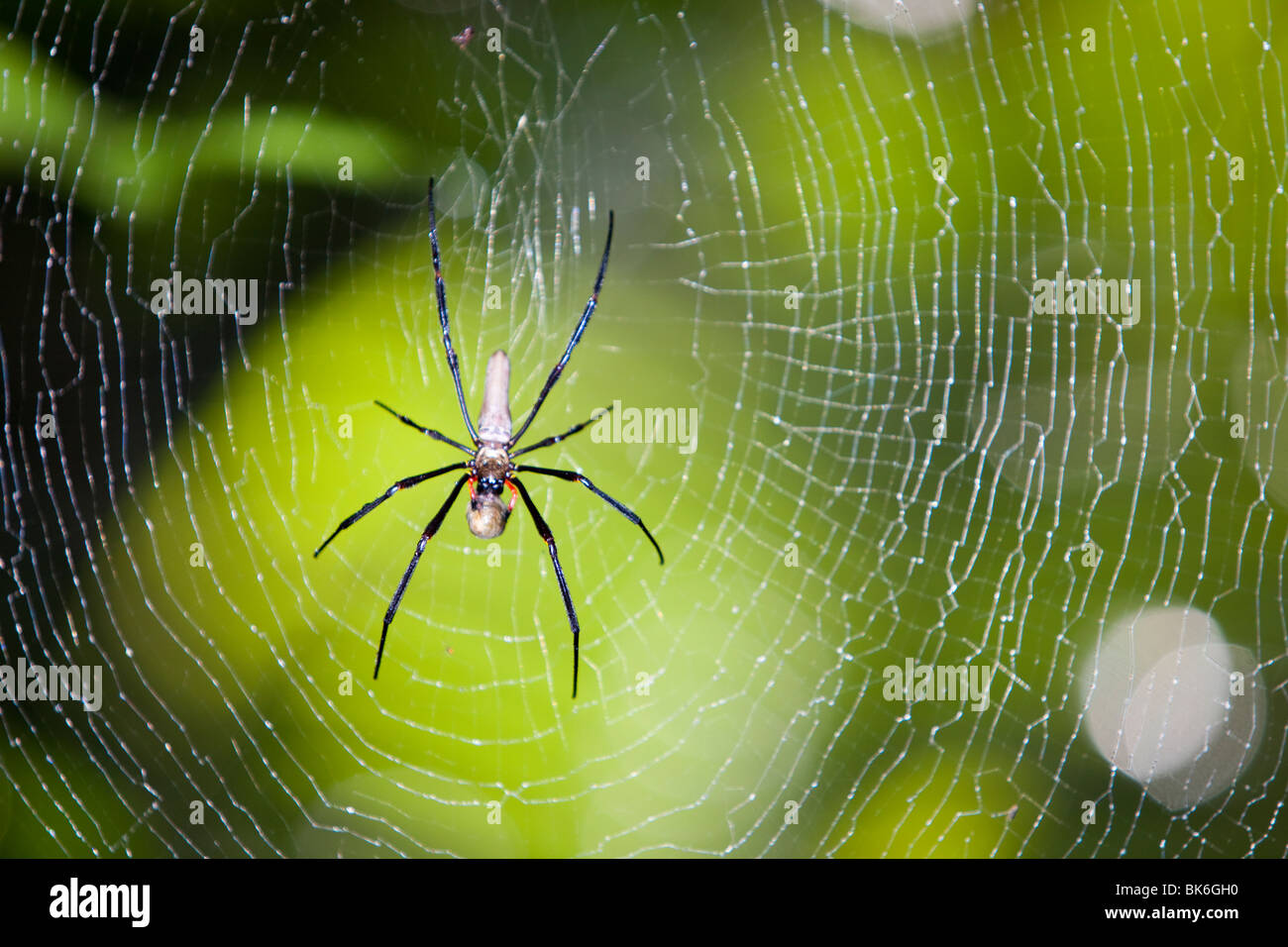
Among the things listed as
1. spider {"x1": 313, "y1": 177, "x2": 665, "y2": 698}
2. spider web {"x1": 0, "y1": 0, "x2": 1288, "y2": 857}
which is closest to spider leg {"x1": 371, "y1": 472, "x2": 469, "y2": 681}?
spider {"x1": 313, "y1": 177, "x2": 665, "y2": 698}

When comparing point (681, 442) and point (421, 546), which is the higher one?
point (681, 442)

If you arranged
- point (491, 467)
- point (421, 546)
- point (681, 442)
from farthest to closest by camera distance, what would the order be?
1. point (681, 442)
2. point (491, 467)
3. point (421, 546)

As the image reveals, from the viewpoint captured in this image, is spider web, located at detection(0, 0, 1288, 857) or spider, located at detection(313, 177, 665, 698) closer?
spider, located at detection(313, 177, 665, 698)

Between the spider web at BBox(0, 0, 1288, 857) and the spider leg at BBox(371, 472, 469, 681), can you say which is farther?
the spider web at BBox(0, 0, 1288, 857)

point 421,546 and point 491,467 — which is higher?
point 491,467

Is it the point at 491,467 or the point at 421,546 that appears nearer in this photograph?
the point at 421,546

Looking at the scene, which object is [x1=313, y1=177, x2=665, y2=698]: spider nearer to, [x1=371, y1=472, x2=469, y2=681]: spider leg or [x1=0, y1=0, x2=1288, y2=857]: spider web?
[x1=371, y1=472, x2=469, y2=681]: spider leg

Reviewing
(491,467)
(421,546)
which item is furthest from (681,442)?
(421,546)

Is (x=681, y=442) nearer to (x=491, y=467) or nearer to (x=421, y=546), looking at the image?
(x=491, y=467)

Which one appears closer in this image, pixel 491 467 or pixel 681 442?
pixel 491 467

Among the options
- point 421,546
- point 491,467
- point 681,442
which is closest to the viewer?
point 421,546
